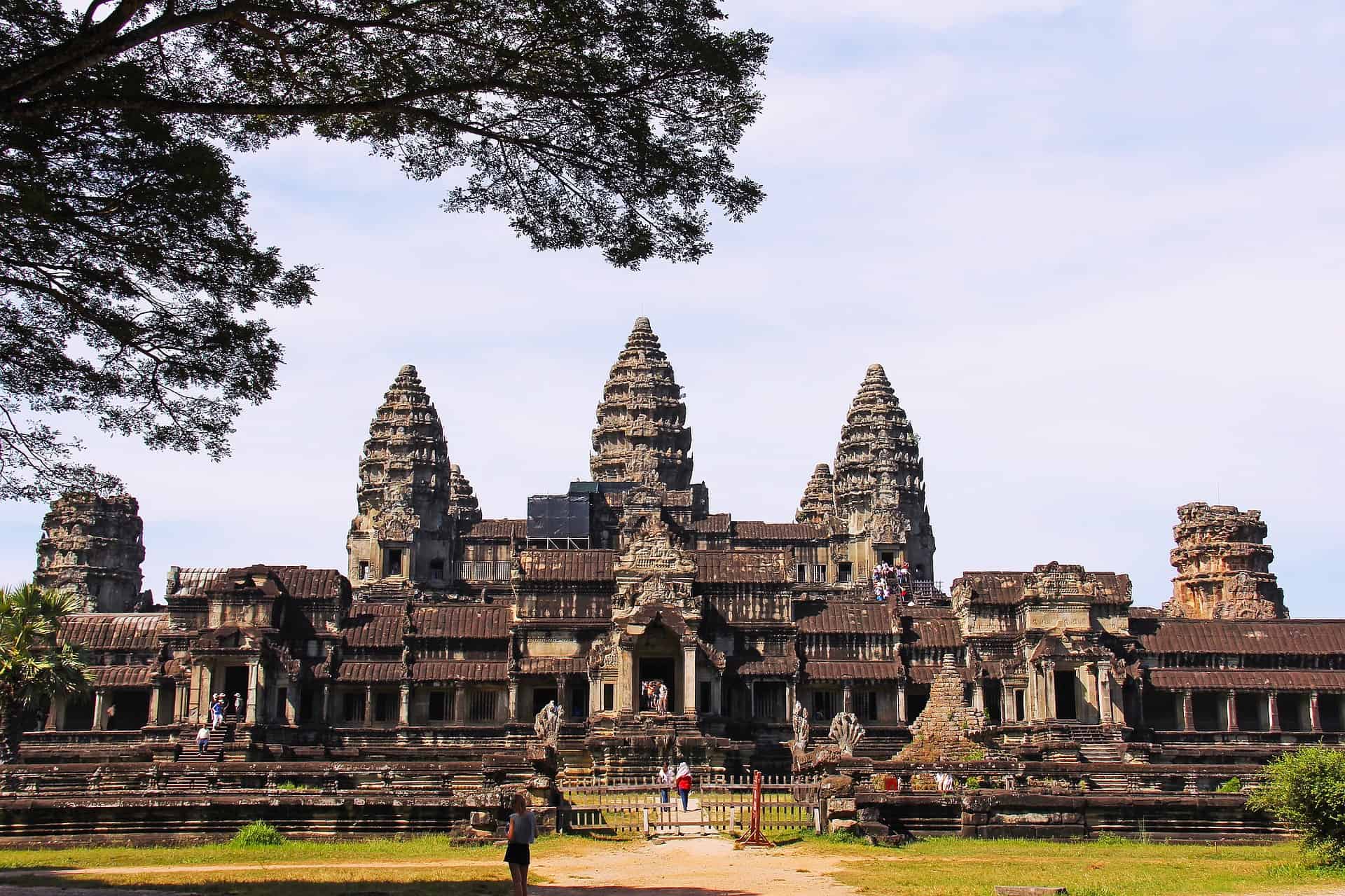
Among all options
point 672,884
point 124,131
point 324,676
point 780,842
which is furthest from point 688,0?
point 324,676

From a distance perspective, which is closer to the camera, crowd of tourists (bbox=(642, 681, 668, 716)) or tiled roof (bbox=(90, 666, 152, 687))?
crowd of tourists (bbox=(642, 681, 668, 716))

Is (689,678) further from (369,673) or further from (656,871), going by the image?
(656,871)

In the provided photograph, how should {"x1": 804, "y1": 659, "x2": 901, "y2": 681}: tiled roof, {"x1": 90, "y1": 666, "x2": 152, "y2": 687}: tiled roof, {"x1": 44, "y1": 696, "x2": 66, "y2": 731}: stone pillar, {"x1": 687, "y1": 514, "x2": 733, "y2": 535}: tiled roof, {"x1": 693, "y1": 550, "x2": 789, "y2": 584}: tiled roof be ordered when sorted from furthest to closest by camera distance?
{"x1": 687, "y1": 514, "x2": 733, "y2": 535}: tiled roof
{"x1": 693, "y1": 550, "x2": 789, "y2": 584}: tiled roof
{"x1": 90, "y1": 666, "x2": 152, "y2": 687}: tiled roof
{"x1": 44, "y1": 696, "x2": 66, "y2": 731}: stone pillar
{"x1": 804, "y1": 659, "x2": 901, "y2": 681}: tiled roof

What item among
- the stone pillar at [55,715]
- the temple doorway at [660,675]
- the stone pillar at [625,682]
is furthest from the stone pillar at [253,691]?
the temple doorway at [660,675]

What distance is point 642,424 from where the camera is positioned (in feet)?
333

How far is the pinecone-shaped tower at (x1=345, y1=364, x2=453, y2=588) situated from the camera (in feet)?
291

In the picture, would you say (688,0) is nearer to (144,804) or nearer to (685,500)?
(144,804)

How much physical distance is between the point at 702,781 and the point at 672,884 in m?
20.0

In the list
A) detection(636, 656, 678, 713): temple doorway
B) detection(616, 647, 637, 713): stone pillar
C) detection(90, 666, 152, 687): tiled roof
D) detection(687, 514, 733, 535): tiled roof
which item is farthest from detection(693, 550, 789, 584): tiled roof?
detection(687, 514, 733, 535): tiled roof

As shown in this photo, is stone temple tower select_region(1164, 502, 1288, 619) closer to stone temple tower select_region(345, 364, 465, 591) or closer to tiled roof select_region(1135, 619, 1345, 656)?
tiled roof select_region(1135, 619, 1345, 656)

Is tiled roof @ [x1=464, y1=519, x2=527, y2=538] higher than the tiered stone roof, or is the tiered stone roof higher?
the tiered stone roof

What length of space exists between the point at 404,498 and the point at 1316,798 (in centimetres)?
7357

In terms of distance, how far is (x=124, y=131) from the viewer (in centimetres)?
1670

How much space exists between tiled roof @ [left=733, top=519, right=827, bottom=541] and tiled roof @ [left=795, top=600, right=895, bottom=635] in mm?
27836
